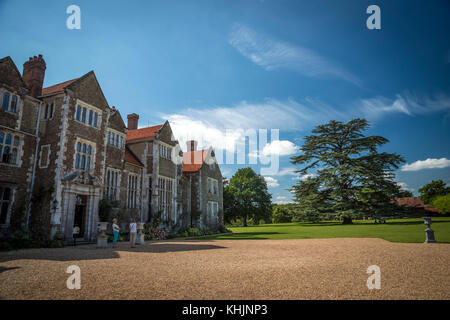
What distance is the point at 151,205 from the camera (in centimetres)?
2194

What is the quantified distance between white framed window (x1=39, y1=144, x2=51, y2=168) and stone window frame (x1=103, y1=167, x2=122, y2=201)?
3.87m

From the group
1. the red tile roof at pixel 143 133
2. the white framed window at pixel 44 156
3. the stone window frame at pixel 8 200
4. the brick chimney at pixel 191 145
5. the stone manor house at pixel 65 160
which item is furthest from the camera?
the brick chimney at pixel 191 145

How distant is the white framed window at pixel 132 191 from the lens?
20516 mm

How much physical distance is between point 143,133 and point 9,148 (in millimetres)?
11353

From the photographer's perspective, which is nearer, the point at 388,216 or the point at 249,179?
the point at 388,216

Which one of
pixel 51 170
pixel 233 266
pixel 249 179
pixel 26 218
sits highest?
pixel 249 179

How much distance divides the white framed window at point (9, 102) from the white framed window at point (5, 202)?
421 centimetres

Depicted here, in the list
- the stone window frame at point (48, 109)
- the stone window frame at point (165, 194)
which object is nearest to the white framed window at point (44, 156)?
the stone window frame at point (48, 109)

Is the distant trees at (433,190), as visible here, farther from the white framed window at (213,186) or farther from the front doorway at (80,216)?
the front doorway at (80,216)

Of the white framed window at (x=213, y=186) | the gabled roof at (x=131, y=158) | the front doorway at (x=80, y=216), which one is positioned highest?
the gabled roof at (x=131, y=158)

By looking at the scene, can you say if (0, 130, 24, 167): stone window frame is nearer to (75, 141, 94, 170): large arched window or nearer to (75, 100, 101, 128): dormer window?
(75, 141, 94, 170): large arched window

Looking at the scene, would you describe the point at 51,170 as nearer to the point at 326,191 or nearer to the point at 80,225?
the point at 80,225

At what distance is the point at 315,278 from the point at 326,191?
3301cm
